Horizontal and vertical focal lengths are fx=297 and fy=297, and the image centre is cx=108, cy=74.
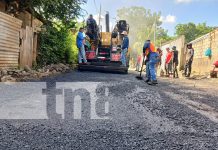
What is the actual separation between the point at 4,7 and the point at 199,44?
12.5 metres

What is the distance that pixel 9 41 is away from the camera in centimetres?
1020

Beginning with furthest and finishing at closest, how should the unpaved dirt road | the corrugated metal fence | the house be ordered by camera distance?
the house, the corrugated metal fence, the unpaved dirt road

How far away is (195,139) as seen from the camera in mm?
3551

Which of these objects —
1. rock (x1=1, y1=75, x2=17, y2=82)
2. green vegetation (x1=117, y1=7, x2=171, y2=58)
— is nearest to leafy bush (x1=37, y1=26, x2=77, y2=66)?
rock (x1=1, y1=75, x2=17, y2=82)

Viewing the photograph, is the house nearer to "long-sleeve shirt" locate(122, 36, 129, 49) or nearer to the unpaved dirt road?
"long-sleeve shirt" locate(122, 36, 129, 49)

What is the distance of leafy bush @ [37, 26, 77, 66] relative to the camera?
13.5m

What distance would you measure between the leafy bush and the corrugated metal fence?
2.44 metres

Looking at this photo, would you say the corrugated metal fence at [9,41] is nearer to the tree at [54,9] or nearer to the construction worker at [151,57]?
the tree at [54,9]

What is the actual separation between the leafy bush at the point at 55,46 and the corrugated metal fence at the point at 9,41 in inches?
96.1

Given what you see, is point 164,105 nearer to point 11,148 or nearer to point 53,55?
point 11,148

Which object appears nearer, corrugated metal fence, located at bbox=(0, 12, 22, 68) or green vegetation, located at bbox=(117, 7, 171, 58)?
corrugated metal fence, located at bbox=(0, 12, 22, 68)

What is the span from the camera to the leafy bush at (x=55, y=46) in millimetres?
13461

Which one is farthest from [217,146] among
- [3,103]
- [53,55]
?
[53,55]

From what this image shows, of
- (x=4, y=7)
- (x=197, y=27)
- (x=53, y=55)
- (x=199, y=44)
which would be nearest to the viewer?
(x=4, y=7)
